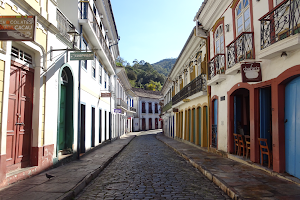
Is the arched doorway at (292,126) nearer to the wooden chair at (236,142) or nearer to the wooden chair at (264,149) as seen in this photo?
the wooden chair at (264,149)

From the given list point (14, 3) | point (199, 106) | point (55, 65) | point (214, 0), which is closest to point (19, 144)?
point (55, 65)

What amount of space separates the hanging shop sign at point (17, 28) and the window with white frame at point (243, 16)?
6607mm

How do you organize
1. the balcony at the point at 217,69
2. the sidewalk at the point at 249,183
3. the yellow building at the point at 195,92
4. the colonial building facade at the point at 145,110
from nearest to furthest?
the sidewalk at the point at 249,183 < the balcony at the point at 217,69 < the yellow building at the point at 195,92 < the colonial building facade at the point at 145,110

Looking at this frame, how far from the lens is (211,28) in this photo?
1201cm

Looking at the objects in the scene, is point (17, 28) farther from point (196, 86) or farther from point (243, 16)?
point (196, 86)

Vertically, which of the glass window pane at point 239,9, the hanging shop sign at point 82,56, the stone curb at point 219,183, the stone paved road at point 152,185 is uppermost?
the glass window pane at point 239,9

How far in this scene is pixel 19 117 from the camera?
6.21 m

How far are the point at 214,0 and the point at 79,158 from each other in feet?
28.5

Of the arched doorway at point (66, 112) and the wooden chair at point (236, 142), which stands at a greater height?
the arched doorway at point (66, 112)

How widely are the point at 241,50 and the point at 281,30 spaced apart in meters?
1.99

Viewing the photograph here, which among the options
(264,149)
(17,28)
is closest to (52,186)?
(17,28)

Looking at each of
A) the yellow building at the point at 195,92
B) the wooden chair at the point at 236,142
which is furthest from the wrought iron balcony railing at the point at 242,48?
the yellow building at the point at 195,92

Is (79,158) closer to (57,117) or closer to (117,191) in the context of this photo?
(57,117)

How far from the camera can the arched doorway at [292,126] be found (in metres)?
5.75
